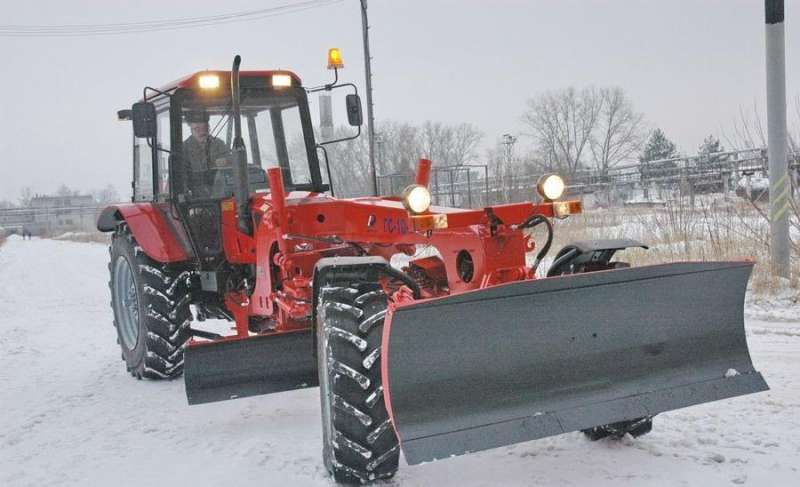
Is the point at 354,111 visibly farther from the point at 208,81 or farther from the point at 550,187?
the point at 550,187

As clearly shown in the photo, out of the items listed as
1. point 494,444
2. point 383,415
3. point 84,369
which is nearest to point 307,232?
point 383,415

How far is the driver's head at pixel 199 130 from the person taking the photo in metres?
6.36

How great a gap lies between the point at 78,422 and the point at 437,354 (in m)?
3.24

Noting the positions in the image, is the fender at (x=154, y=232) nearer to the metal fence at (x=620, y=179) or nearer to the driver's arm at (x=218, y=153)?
the driver's arm at (x=218, y=153)

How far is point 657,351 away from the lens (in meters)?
4.04

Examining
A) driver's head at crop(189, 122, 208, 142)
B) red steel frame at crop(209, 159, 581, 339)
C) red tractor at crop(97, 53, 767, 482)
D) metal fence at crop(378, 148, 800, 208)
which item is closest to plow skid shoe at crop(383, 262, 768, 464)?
red tractor at crop(97, 53, 767, 482)

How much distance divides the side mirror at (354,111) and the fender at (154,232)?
173 centimetres

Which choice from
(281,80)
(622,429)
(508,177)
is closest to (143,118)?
(281,80)

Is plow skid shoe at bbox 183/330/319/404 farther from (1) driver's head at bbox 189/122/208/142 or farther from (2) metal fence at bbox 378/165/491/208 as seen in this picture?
(2) metal fence at bbox 378/165/491/208

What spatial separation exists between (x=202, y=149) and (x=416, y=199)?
2714 mm

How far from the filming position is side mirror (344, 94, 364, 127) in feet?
21.7

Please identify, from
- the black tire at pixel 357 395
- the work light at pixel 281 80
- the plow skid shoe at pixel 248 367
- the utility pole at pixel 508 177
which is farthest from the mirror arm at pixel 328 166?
the utility pole at pixel 508 177

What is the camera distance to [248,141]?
6582 mm

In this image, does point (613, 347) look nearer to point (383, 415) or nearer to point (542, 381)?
point (542, 381)
